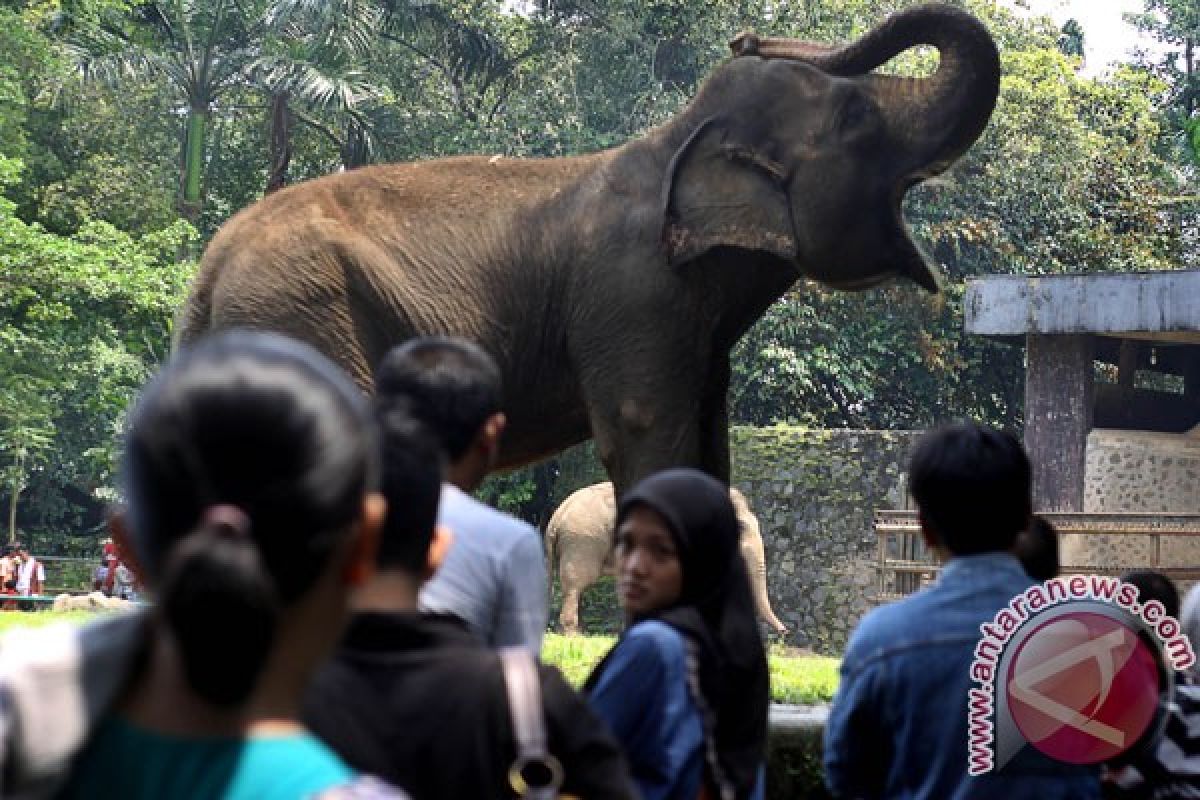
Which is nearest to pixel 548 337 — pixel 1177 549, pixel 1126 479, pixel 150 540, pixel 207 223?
pixel 150 540

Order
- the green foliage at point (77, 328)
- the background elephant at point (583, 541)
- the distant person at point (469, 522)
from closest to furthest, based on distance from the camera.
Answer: the distant person at point (469, 522), the background elephant at point (583, 541), the green foliage at point (77, 328)

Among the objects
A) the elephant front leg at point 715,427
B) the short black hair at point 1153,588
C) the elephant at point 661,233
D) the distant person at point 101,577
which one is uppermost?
the elephant at point 661,233

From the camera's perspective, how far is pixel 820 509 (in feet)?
90.3

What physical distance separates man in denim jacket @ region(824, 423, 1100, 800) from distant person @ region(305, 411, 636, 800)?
118cm

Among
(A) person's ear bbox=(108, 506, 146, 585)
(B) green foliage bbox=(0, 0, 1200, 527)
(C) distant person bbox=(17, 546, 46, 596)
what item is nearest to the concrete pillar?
(B) green foliage bbox=(0, 0, 1200, 527)

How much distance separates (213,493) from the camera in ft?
5.78

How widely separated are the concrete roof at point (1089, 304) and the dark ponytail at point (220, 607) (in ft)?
58.7

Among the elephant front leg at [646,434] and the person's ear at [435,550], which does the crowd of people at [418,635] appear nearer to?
the person's ear at [435,550]

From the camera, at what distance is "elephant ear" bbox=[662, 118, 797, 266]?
8.37 m

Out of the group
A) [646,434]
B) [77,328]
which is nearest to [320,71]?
[77,328]

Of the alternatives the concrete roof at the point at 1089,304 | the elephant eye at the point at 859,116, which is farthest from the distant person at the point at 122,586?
the elephant eye at the point at 859,116

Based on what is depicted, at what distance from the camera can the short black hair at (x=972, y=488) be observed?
157 inches

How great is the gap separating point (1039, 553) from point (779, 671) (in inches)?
161

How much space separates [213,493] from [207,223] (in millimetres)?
34126
